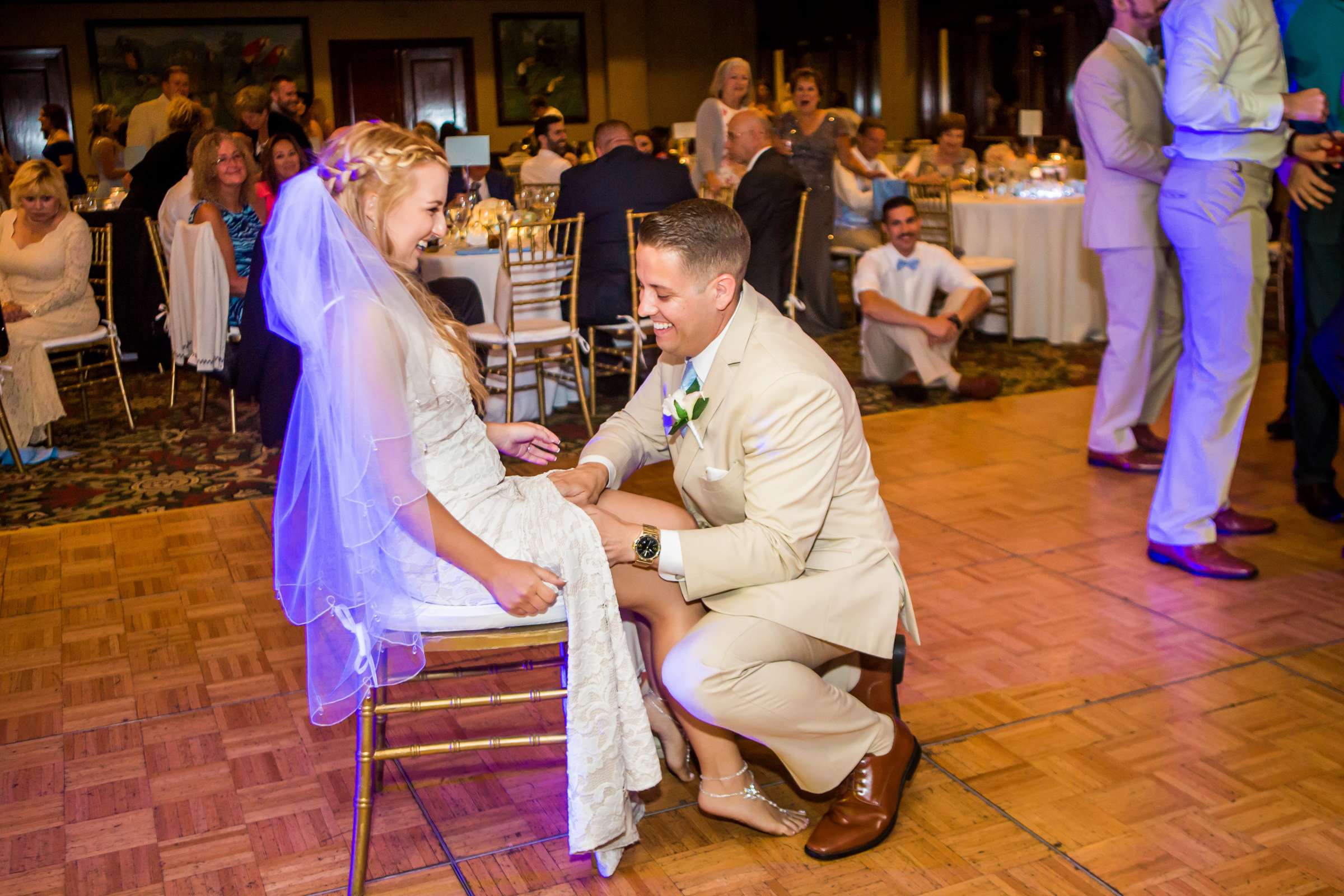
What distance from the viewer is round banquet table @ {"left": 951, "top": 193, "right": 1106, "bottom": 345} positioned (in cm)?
714

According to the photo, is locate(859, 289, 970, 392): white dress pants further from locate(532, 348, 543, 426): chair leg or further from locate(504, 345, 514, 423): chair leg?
locate(504, 345, 514, 423): chair leg

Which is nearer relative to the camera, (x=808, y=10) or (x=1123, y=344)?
(x=1123, y=344)

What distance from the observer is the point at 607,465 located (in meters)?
2.45

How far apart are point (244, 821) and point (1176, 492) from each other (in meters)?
2.58

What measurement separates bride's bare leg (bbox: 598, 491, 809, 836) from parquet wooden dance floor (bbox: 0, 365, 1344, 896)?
2.5 inches

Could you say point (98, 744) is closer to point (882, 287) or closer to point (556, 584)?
point (556, 584)

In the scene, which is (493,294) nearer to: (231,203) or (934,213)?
(231,203)

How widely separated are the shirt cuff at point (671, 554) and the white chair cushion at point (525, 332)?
3400mm

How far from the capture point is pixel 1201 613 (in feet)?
10.8

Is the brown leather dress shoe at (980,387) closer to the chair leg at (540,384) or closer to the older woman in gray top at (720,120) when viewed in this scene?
the chair leg at (540,384)

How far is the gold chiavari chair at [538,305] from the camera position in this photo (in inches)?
214

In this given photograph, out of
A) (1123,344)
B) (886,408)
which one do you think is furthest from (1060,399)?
(1123,344)

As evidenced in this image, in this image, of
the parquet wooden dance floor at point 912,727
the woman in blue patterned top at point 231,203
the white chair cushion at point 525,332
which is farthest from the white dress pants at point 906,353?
the woman in blue patterned top at point 231,203

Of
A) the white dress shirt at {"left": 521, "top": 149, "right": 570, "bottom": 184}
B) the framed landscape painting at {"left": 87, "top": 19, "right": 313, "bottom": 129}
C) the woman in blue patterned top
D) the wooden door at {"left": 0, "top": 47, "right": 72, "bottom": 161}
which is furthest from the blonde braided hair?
the wooden door at {"left": 0, "top": 47, "right": 72, "bottom": 161}
